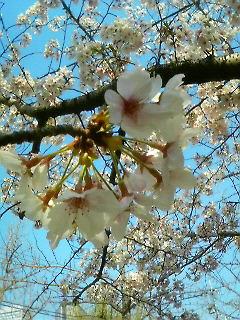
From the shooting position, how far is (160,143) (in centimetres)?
71

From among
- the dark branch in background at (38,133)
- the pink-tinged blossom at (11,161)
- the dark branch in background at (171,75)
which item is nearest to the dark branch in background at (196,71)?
the dark branch in background at (171,75)

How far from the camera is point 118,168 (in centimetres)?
72

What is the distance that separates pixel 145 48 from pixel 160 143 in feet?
9.22

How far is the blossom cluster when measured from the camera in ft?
2.12

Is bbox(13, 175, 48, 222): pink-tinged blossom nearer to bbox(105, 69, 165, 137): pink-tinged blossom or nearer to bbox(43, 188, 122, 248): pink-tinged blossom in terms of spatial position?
bbox(43, 188, 122, 248): pink-tinged blossom

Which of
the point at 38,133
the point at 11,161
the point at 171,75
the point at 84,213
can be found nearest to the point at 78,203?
the point at 84,213

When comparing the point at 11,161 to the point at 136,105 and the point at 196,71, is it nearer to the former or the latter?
the point at 136,105

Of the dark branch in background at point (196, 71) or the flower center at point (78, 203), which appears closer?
the flower center at point (78, 203)

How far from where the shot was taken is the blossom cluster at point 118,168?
0.65 meters

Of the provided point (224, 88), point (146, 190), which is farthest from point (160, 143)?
point (224, 88)

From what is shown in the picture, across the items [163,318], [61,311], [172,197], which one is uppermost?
[61,311]

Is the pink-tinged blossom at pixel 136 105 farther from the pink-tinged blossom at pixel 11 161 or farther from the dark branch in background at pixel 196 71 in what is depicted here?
the dark branch in background at pixel 196 71

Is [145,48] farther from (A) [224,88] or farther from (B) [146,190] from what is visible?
(B) [146,190]

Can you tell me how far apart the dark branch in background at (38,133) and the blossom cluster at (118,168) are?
44mm
